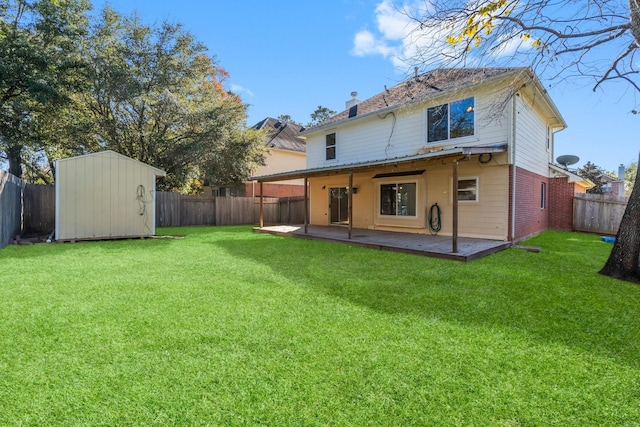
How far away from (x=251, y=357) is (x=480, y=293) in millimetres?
3235

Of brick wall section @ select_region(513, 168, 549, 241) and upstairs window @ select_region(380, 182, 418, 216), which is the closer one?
brick wall section @ select_region(513, 168, 549, 241)

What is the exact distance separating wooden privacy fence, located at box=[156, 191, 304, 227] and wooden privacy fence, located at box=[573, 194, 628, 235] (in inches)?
460

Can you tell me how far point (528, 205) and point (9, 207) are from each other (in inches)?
573

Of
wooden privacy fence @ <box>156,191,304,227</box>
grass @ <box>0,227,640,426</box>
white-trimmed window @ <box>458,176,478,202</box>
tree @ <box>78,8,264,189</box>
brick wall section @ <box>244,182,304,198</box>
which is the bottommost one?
grass @ <box>0,227,640,426</box>

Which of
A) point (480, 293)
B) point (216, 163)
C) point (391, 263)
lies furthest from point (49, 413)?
point (216, 163)

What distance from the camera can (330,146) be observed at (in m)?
13.7

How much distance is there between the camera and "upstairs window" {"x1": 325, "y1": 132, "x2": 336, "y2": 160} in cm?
1352

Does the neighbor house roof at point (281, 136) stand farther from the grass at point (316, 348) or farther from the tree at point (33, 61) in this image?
the grass at point (316, 348)

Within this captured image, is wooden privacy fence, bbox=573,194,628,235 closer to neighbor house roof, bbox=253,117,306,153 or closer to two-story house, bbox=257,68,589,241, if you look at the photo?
two-story house, bbox=257,68,589,241

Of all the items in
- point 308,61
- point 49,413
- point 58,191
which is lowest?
point 49,413

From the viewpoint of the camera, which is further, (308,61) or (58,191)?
(308,61)

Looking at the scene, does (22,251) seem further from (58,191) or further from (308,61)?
(308,61)

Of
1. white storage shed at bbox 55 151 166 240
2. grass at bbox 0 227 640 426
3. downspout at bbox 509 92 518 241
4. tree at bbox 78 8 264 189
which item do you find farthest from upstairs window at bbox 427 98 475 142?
tree at bbox 78 8 264 189

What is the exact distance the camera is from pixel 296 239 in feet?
32.9
